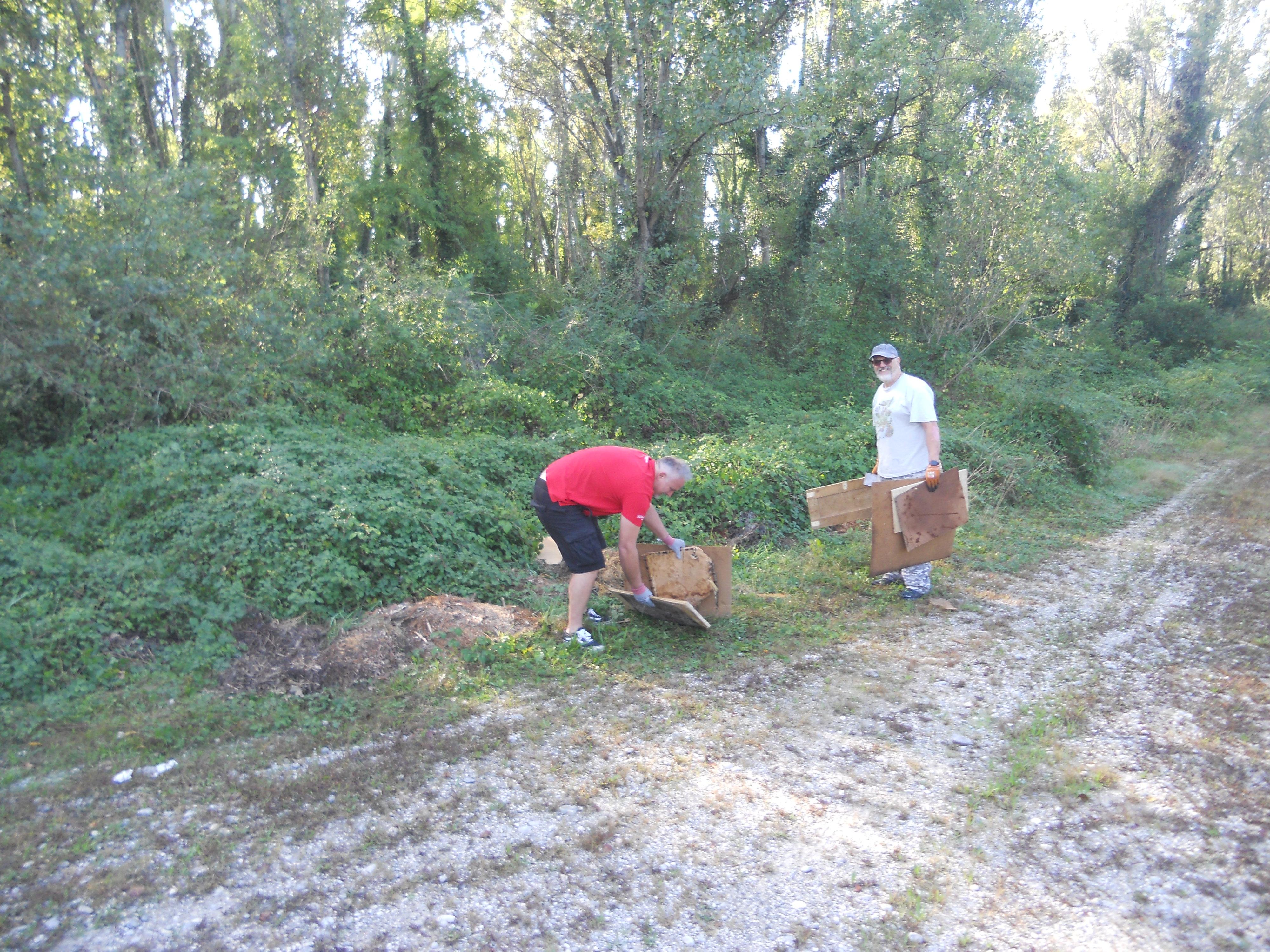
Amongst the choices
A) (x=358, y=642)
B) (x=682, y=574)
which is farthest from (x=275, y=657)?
(x=682, y=574)

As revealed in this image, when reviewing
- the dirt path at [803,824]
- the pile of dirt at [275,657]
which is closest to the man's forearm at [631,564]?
the dirt path at [803,824]

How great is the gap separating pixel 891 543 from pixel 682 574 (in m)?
1.74

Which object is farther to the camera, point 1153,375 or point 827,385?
point 1153,375

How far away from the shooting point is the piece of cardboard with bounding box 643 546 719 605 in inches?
229

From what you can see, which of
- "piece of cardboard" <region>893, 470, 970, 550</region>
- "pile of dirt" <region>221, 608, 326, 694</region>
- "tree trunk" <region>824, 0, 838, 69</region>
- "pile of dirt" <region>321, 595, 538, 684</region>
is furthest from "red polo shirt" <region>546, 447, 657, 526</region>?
"tree trunk" <region>824, 0, 838, 69</region>

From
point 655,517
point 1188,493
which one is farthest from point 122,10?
point 1188,493

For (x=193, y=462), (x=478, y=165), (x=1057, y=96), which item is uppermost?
(x=1057, y=96)

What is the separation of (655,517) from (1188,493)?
28.1ft

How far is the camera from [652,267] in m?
15.6

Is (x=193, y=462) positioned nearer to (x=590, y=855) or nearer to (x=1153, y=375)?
(x=590, y=855)

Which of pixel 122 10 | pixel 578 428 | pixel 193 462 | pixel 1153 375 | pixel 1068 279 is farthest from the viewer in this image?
pixel 1153 375

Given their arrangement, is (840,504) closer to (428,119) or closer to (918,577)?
(918,577)

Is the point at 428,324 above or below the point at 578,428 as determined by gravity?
above

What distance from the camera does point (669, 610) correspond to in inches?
223
